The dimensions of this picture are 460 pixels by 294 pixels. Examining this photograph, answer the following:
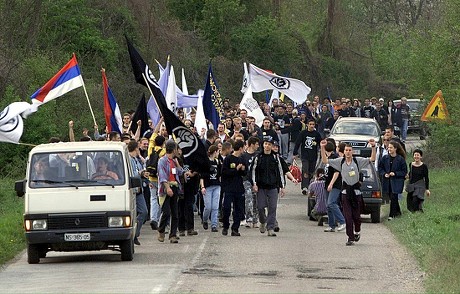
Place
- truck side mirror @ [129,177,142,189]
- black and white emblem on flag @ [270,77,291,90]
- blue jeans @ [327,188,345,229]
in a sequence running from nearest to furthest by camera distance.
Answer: truck side mirror @ [129,177,142,189] → blue jeans @ [327,188,345,229] → black and white emblem on flag @ [270,77,291,90]

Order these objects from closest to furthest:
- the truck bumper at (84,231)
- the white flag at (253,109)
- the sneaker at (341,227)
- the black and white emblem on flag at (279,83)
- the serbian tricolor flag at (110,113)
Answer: the truck bumper at (84,231) → the sneaker at (341,227) → the serbian tricolor flag at (110,113) → the white flag at (253,109) → the black and white emblem on flag at (279,83)

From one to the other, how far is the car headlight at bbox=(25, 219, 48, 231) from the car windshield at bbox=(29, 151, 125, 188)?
635 millimetres

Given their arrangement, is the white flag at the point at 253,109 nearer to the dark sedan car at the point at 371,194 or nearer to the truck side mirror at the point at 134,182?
the dark sedan car at the point at 371,194

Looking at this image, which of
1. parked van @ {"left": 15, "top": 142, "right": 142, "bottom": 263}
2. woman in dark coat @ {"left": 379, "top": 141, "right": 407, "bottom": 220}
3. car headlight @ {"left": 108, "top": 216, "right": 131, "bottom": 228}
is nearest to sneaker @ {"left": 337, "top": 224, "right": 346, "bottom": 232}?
woman in dark coat @ {"left": 379, "top": 141, "right": 407, "bottom": 220}

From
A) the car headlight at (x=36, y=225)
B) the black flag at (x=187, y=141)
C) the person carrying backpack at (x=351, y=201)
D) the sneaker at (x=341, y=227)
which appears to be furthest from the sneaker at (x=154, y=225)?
the car headlight at (x=36, y=225)

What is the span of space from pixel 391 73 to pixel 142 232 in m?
53.8

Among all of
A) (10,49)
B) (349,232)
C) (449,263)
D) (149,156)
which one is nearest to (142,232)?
(149,156)

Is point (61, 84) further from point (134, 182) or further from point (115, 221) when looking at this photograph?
point (115, 221)

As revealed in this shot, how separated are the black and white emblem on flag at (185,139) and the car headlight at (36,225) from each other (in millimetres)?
4983

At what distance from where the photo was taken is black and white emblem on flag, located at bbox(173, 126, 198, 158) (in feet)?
76.2

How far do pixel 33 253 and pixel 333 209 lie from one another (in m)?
6.93

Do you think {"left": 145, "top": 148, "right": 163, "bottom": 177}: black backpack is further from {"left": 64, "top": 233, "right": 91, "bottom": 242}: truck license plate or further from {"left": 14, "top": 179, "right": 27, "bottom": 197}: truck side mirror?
{"left": 64, "top": 233, "right": 91, "bottom": 242}: truck license plate

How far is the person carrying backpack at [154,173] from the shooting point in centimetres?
2327

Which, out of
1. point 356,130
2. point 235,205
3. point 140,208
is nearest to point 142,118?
point 235,205
